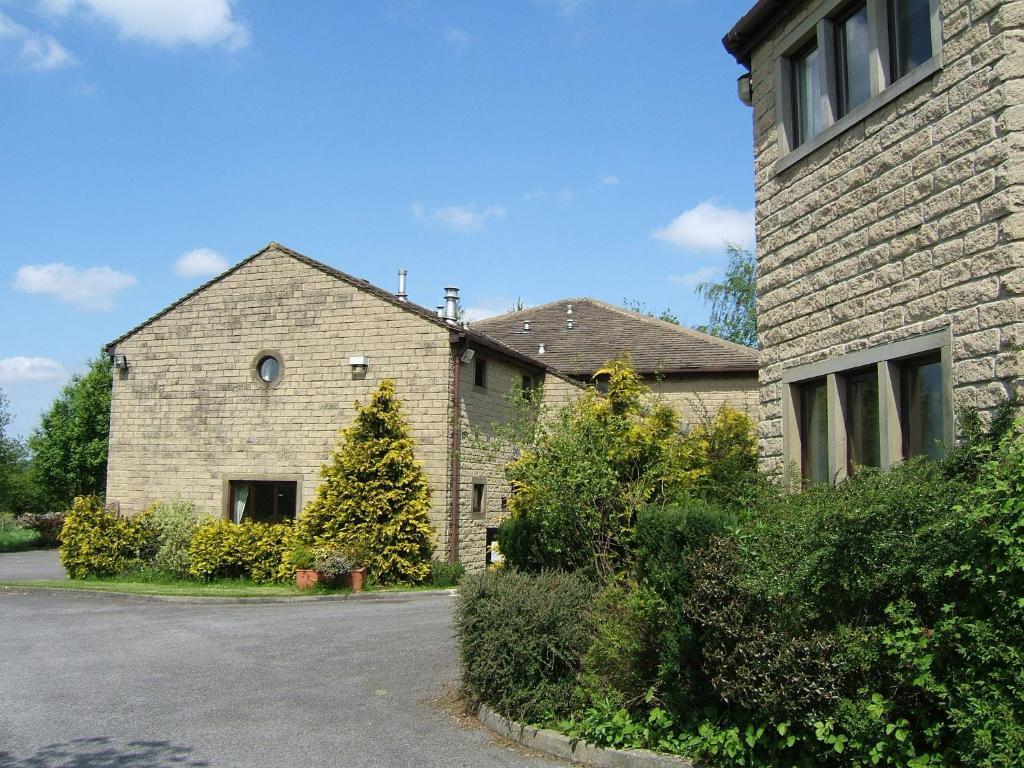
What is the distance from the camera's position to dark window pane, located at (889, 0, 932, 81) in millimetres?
7250

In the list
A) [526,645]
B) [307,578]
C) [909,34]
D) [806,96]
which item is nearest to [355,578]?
[307,578]

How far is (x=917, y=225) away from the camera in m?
7.13

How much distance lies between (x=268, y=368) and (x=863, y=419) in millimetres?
16600

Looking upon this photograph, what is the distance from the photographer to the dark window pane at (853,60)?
26.1 feet

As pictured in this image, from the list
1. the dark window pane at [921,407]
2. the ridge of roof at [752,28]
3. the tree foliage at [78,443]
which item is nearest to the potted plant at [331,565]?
the ridge of roof at [752,28]

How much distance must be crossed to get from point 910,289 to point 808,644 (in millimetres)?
3142

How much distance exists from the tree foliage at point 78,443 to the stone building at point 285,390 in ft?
80.3

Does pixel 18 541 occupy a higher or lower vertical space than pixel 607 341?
lower

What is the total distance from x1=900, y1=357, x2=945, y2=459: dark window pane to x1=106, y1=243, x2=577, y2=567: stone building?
43.9ft

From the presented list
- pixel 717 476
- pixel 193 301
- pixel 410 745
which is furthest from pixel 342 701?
pixel 193 301

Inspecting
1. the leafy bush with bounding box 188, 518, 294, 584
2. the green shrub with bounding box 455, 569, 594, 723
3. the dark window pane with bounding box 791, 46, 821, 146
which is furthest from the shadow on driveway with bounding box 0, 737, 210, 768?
the leafy bush with bounding box 188, 518, 294, 584

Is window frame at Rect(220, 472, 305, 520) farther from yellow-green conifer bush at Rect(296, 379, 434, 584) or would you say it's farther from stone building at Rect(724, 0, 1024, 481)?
stone building at Rect(724, 0, 1024, 481)

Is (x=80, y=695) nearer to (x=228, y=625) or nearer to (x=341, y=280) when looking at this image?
(x=228, y=625)

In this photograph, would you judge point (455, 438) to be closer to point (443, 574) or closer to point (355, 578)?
point (443, 574)
